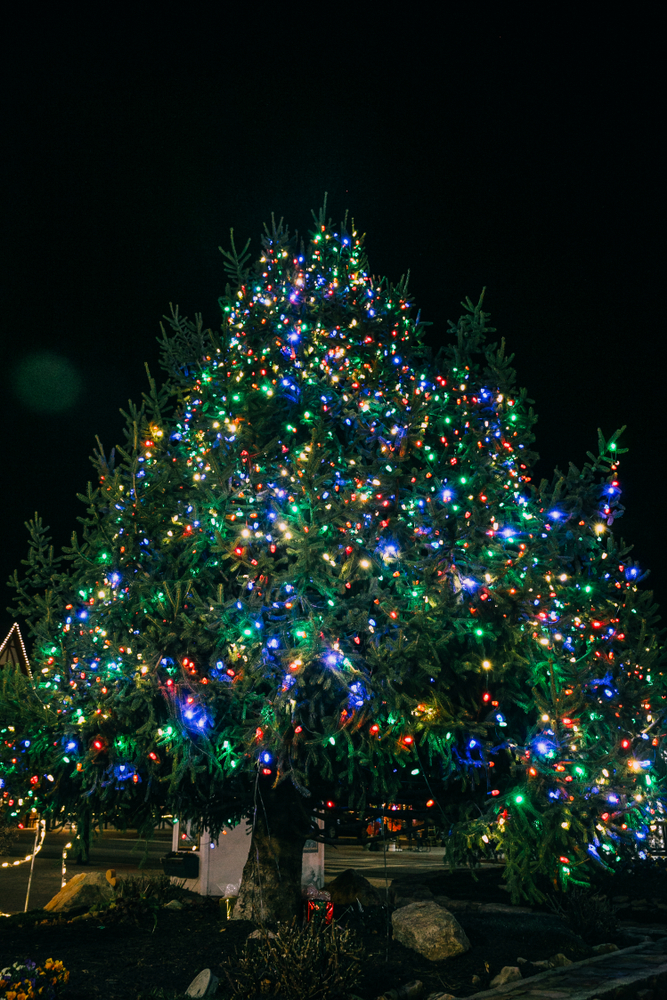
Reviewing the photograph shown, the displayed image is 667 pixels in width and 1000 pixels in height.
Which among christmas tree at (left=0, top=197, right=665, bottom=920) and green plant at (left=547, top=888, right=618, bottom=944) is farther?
green plant at (left=547, top=888, right=618, bottom=944)

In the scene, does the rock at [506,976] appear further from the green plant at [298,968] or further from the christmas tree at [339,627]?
the green plant at [298,968]

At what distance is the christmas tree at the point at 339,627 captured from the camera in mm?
7383

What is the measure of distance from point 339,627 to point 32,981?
4.00 metres

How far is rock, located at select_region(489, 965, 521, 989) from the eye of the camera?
7730 millimetres

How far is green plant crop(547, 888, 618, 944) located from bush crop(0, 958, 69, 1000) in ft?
23.6

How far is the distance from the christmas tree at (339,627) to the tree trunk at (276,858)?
0.09 ft

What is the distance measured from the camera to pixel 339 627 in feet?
25.4

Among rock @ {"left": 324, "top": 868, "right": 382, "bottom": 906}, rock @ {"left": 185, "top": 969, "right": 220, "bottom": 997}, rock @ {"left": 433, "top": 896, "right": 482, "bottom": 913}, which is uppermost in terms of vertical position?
rock @ {"left": 324, "top": 868, "right": 382, "bottom": 906}

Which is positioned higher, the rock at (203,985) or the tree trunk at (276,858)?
the tree trunk at (276,858)

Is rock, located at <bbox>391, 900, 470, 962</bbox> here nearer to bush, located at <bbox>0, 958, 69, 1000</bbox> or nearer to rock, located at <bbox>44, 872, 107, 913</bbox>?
bush, located at <bbox>0, 958, 69, 1000</bbox>

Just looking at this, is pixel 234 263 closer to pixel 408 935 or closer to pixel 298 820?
pixel 298 820

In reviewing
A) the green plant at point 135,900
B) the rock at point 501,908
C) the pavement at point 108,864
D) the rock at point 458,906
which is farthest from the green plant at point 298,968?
the rock at point 501,908

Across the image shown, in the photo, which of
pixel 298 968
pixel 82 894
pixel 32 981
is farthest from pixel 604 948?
pixel 82 894

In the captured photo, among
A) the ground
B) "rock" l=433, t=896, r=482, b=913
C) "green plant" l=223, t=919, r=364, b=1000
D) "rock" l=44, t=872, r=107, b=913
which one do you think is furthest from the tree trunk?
"rock" l=433, t=896, r=482, b=913
